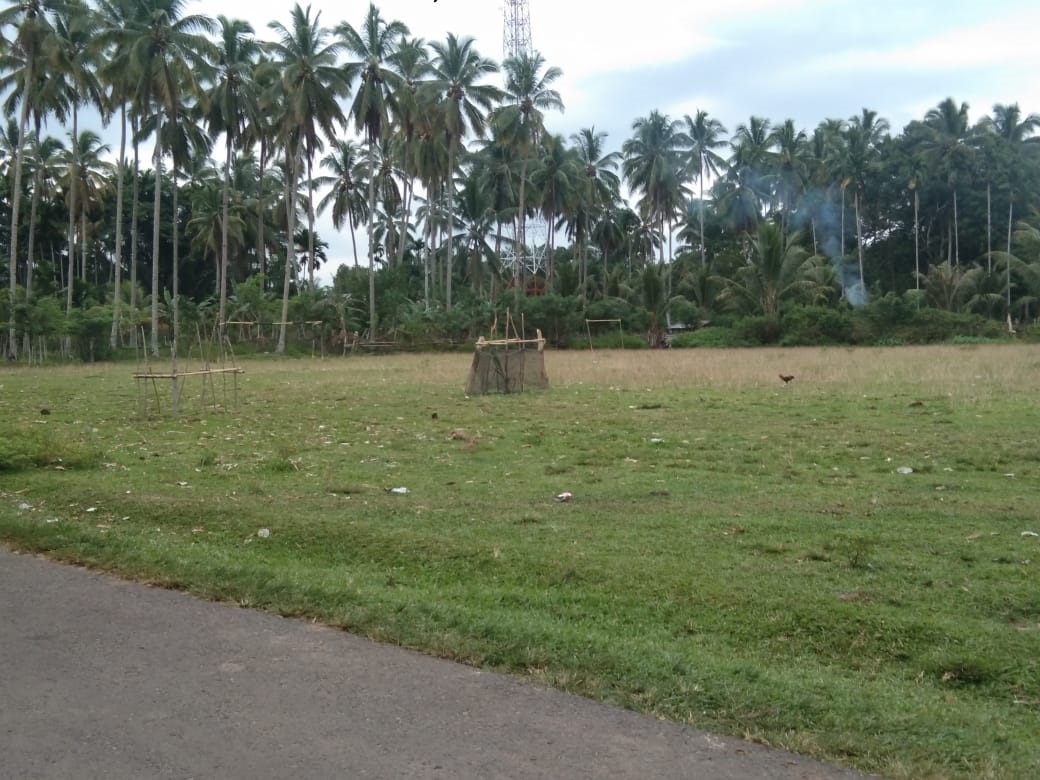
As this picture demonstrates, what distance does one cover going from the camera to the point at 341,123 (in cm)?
5066

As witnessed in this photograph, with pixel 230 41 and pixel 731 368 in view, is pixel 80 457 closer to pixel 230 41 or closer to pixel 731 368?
pixel 731 368

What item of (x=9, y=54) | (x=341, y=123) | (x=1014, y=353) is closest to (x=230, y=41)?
(x=341, y=123)

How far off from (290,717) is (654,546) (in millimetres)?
3527

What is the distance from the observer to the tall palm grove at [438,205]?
154ft

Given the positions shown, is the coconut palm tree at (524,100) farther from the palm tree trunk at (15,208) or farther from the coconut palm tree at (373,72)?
the palm tree trunk at (15,208)

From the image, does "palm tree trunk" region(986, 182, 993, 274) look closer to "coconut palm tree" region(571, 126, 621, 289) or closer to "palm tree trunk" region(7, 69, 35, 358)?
"coconut palm tree" region(571, 126, 621, 289)

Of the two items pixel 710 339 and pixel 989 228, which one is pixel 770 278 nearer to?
pixel 710 339

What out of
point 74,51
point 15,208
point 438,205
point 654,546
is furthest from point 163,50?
point 654,546

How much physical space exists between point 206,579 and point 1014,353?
35.9 m

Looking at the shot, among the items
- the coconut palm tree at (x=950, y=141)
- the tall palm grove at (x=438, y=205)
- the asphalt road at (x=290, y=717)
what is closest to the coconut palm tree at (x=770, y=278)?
the tall palm grove at (x=438, y=205)

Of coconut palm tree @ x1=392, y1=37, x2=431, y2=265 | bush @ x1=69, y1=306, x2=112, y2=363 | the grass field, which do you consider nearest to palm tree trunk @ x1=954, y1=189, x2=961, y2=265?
coconut palm tree @ x1=392, y1=37, x2=431, y2=265

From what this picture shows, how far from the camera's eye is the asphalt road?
12.6ft

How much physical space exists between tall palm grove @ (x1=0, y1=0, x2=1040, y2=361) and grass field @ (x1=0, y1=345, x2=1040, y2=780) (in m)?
28.9

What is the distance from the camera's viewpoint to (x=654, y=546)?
23.5 ft
